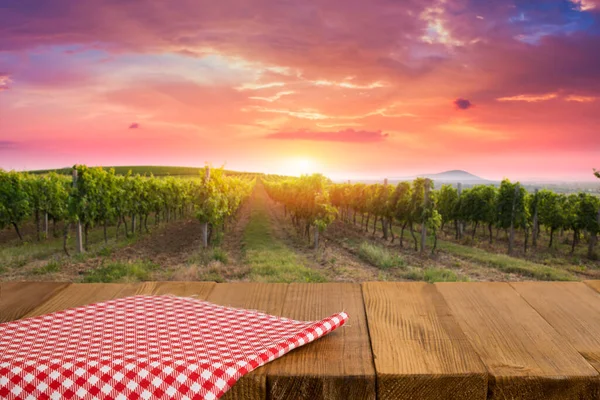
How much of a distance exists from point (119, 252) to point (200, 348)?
14.9 m

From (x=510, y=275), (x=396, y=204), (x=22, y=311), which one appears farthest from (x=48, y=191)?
(x=22, y=311)

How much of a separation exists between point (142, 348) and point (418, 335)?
2.12 feet

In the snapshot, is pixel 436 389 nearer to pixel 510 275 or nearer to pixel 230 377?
pixel 230 377

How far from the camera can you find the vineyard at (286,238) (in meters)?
11.7

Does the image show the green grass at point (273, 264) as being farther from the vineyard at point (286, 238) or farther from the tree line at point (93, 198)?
the tree line at point (93, 198)

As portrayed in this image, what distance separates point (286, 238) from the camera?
64.8ft

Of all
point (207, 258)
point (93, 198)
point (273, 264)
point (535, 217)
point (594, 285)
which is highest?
point (594, 285)

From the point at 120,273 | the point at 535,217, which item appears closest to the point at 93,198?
the point at 120,273

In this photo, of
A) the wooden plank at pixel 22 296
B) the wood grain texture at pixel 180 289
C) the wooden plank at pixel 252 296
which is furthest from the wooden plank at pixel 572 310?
the wooden plank at pixel 22 296

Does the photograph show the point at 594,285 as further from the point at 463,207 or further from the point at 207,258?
the point at 463,207

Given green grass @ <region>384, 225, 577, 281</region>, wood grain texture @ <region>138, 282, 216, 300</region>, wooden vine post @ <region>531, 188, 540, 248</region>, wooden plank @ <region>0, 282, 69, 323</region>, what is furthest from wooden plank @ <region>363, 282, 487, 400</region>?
wooden vine post @ <region>531, 188, 540, 248</region>

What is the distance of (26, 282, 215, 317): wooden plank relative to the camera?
1415 mm

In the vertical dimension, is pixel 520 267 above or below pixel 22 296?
below

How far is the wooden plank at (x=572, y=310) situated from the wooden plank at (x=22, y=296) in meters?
1.49
